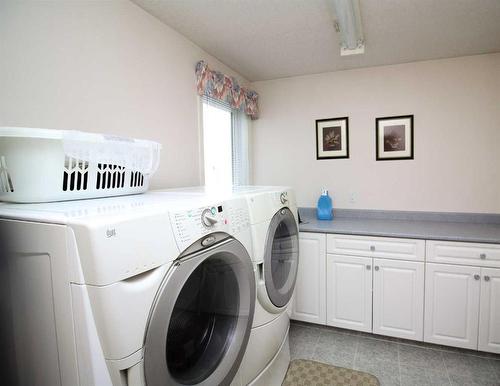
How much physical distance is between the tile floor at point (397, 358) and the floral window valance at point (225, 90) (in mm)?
2023

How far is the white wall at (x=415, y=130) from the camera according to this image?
2.49 meters

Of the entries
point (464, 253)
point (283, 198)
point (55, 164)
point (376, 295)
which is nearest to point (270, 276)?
point (283, 198)

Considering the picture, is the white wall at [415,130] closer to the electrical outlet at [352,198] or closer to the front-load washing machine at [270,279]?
the electrical outlet at [352,198]

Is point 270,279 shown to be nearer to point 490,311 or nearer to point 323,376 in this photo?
point 323,376

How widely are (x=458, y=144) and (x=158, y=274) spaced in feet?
9.05

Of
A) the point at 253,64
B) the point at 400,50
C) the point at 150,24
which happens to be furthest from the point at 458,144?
the point at 150,24

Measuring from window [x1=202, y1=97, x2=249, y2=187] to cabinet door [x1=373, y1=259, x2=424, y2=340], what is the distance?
1.44 metres

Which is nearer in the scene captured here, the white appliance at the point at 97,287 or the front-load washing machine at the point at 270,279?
the white appliance at the point at 97,287

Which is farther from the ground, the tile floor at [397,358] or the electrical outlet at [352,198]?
the electrical outlet at [352,198]

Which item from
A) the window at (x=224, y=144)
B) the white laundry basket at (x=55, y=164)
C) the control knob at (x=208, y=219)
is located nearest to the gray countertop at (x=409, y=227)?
the window at (x=224, y=144)

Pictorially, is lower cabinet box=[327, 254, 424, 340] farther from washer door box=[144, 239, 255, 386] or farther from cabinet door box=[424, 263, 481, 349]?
washer door box=[144, 239, 255, 386]

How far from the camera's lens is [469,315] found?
2012mm

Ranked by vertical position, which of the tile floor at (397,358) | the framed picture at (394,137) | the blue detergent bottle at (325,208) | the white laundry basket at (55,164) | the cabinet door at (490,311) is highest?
the framed picture at (394,137)

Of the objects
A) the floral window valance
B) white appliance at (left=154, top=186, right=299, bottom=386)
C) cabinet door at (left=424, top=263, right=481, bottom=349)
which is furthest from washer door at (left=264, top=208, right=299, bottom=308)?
the floral window valance
